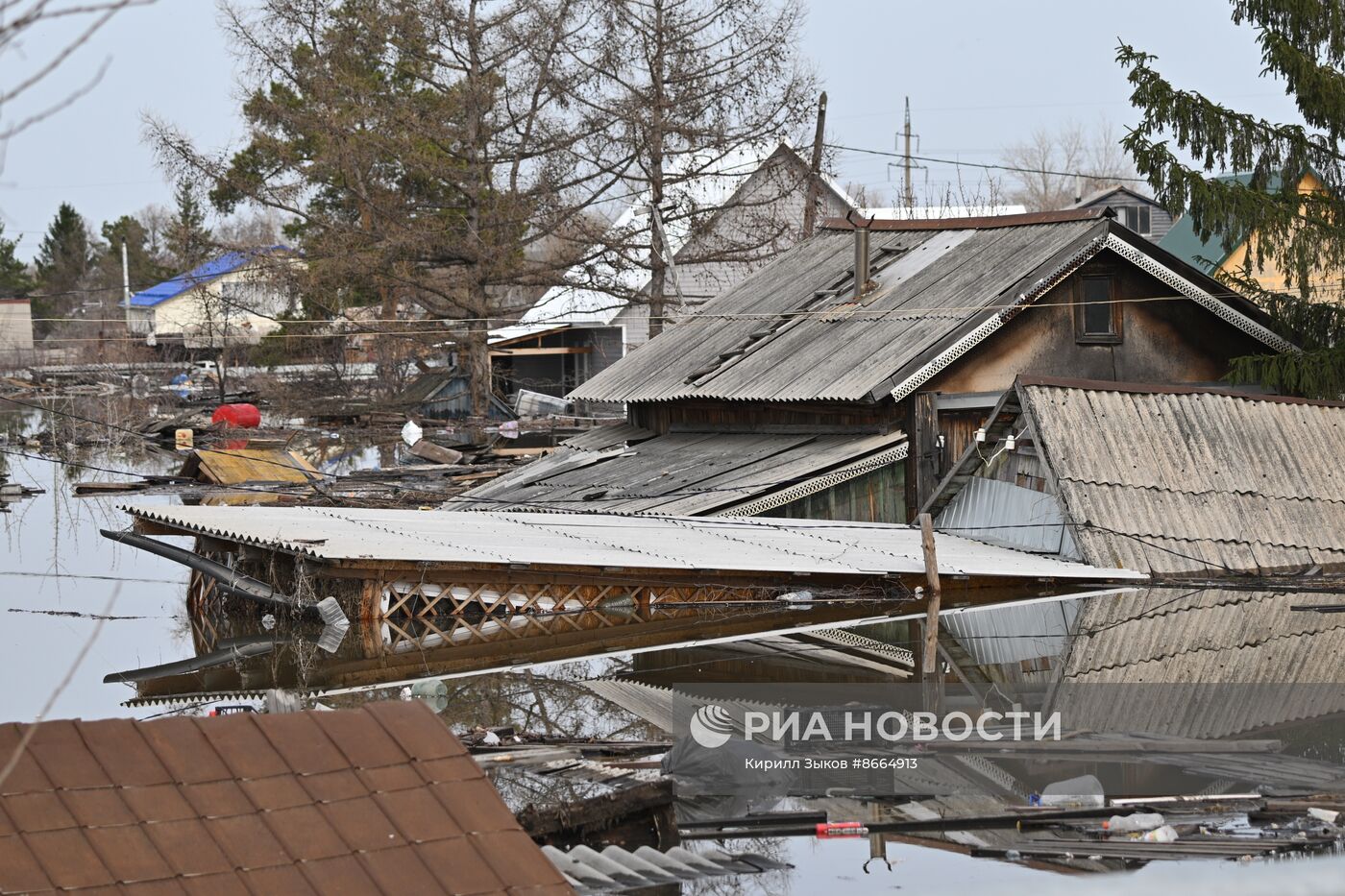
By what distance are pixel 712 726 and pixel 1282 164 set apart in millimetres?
16718

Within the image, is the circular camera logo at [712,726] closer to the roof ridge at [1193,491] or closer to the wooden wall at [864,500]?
the roof ridge at [1193,491]

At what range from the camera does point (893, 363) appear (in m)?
23.2

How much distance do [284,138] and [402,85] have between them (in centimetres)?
442

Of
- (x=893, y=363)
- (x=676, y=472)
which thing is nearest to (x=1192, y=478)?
(x=893, y=363)

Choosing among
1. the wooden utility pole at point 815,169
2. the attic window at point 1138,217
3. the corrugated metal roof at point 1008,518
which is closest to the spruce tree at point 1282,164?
the corrugated metal roof at point 1008,518

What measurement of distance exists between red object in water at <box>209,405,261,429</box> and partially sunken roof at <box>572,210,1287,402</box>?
17656 mm

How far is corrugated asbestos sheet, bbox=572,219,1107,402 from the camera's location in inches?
941

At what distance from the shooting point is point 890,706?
43.6ft

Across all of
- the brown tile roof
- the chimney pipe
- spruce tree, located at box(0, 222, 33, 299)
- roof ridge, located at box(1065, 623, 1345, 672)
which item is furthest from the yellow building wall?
spruce tree, located at box(0, 222, 33, 299)

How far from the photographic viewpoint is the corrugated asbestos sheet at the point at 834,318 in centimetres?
2391

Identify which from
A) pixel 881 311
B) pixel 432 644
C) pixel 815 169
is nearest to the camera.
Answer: pixel 432 644

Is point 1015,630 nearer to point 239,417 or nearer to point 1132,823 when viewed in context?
point 1132,823

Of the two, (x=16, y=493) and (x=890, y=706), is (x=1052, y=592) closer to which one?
(x=890, y=706)

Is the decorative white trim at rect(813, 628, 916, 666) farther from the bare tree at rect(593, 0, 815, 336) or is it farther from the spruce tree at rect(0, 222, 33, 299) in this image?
the spruce tree at rect(0, 222, 33, 299)
